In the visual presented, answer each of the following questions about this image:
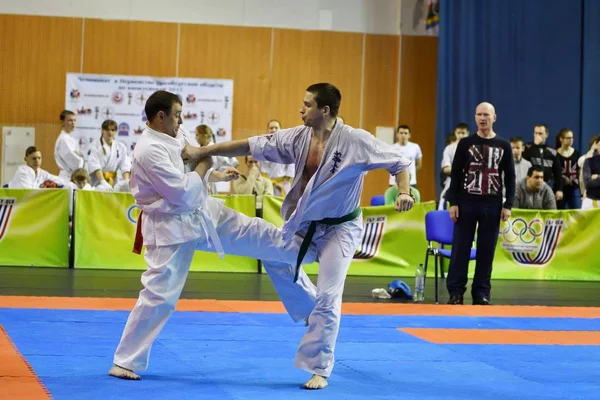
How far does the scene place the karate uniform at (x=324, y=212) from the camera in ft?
15.9

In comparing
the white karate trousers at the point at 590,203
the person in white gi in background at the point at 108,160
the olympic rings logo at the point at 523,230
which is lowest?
the olympic rings logo at the point at 523,230

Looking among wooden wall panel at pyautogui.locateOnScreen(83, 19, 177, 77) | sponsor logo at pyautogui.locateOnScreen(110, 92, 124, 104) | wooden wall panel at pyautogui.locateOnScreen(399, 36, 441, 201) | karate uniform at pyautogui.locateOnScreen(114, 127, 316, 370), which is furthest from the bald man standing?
wooden wall panel at pyautogui.locateOnScreen(83, 19, 177, 77)

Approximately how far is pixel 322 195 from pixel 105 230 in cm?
631

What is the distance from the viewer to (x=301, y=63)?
16.6 m

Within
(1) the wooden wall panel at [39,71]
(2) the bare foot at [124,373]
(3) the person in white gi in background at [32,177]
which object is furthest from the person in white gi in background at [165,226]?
(1) the wooden wall panel at [39,71]

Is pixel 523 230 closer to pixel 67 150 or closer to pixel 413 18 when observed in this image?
pixel 67 150

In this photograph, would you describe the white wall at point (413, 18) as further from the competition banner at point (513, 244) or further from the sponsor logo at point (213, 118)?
the competition banner at point (513, 244)

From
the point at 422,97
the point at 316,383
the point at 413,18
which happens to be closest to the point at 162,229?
the point at 316,383

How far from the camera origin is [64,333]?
20.6 ft

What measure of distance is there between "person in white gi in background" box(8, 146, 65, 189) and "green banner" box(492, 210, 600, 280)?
19.4 ft

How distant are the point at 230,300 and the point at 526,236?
4.51 meters

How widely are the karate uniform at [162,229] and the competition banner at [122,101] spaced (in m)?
10.8

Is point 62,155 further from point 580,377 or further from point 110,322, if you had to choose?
point 580,377

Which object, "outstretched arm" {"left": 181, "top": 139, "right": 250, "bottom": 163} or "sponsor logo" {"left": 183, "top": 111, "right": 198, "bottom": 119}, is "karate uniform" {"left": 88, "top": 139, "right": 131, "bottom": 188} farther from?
"outstretched arm" {"left": 181, "top": 139, "right": 250, "bottom": 163}
